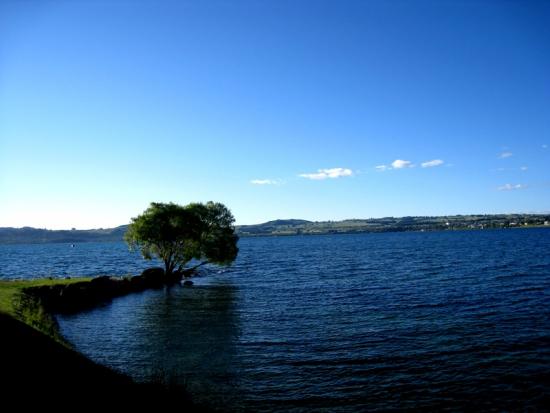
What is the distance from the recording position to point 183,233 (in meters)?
72.0

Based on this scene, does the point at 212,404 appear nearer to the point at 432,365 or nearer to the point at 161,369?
the point at 161,369

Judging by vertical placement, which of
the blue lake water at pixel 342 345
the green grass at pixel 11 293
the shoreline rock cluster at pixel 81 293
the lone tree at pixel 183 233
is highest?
the lone tree at pixel 183 233

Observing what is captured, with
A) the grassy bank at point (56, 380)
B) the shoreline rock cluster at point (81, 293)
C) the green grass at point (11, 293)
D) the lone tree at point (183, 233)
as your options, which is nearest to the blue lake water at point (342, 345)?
the grassy bank at point (56, 380)

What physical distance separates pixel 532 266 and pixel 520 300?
38351mm

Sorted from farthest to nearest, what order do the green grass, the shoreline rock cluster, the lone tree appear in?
the lone tree < the shoreline rock cluster < the green grass

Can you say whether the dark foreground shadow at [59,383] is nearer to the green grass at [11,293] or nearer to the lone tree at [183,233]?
the green grass at [11,293]

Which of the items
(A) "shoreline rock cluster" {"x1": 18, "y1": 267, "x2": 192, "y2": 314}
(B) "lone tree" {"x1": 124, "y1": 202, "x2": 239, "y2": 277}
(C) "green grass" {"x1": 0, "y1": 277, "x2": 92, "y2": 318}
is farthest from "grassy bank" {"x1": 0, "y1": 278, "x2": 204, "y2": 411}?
(B) "lone tree" {"x1": 124, "y1": 202, "x2": 239, "y2": 277}

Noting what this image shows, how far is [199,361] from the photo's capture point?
2692 cm

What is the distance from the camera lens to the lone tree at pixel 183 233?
229ft

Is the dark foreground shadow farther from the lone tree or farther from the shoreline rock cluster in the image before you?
the lone tree

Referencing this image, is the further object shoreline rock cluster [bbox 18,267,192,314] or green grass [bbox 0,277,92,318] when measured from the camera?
shoreline rock cluster [bbox 18,267,192,314]

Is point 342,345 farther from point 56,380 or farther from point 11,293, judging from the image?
point 11,293

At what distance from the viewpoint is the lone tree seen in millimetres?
69938

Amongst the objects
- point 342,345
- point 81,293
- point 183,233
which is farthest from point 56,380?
point 183,233
